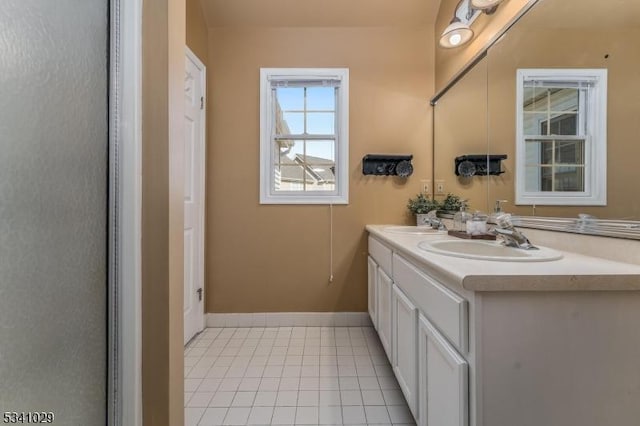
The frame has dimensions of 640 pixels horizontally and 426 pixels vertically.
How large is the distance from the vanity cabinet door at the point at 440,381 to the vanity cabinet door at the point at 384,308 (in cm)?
52

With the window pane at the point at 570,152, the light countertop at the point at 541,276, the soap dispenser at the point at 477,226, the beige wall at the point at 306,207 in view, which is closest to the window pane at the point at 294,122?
the beige wall at the point at 306,207

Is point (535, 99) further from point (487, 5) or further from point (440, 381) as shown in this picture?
point (440, 381)

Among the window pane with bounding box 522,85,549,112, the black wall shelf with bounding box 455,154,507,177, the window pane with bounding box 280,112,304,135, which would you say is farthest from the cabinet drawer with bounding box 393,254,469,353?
the window pane with bounding box 280,112,304,135

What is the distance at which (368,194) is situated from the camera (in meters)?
A: 2.56

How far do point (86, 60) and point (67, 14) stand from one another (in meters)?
0.11

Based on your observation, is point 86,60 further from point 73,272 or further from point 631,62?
point 631,62

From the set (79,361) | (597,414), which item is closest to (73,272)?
(79,361)

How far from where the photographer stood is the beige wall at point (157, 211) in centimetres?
94

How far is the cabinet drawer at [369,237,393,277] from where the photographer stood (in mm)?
1772

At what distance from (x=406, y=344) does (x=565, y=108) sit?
4.01ft

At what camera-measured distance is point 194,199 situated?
2342 mm

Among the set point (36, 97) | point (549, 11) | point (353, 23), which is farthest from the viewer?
point (353, 23)

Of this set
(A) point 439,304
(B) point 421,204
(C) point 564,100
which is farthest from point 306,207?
(C) point 564,100

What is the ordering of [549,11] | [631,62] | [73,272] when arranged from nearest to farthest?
[73,272] < [631,62] < [549,11]
